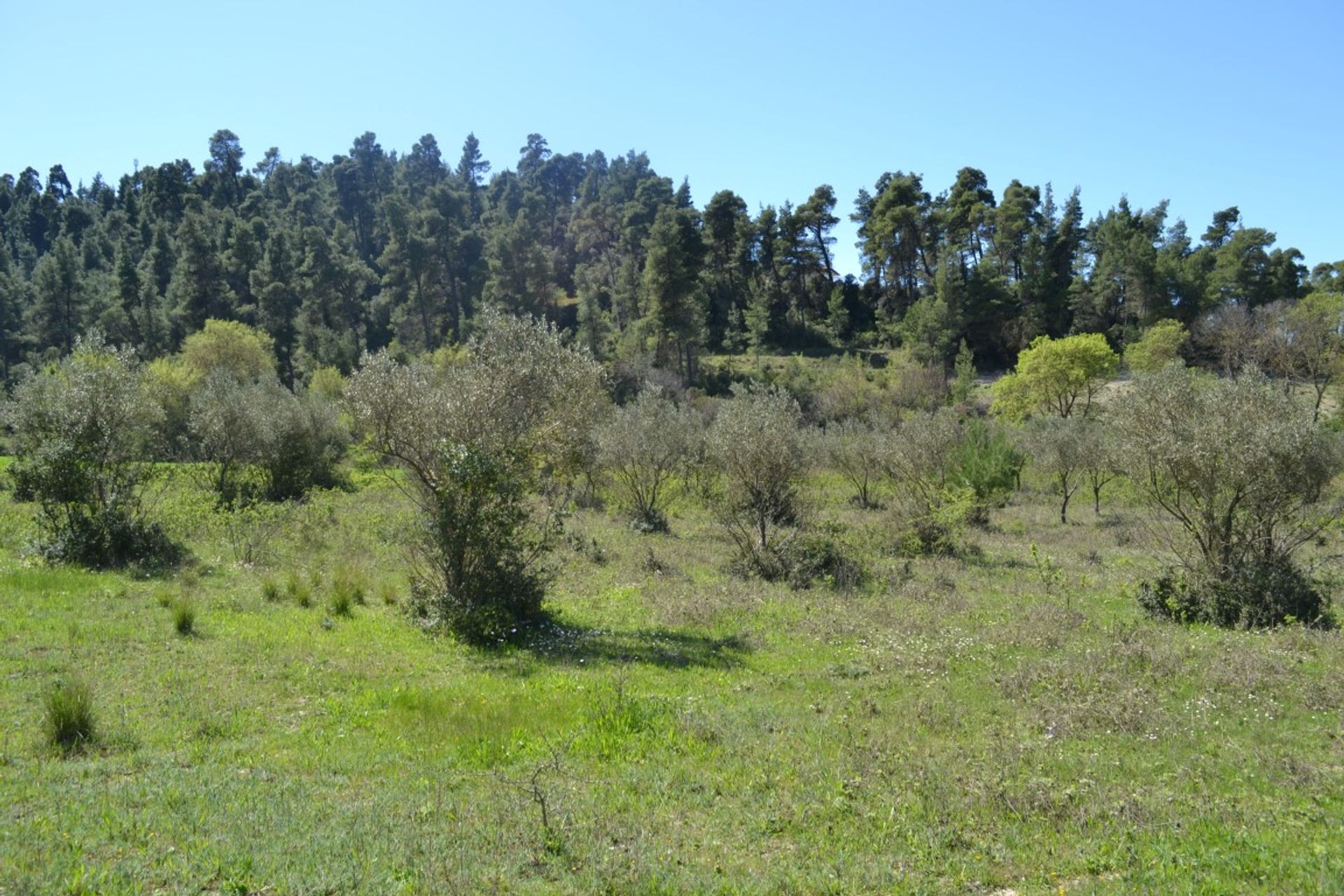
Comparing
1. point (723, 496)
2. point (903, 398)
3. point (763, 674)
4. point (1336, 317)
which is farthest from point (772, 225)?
point (763, 674)

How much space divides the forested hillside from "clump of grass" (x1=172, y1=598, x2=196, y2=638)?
184 ft

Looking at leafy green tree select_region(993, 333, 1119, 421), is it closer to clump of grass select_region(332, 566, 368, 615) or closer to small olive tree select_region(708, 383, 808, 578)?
small olive tree select_region(708, 383, 808, 578)

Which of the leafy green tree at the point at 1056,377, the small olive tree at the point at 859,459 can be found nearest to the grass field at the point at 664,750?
the small olive tree at the point at 859,459

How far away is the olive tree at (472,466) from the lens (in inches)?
580

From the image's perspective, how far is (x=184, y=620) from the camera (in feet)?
42.7

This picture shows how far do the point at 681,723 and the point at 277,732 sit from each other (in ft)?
15.8

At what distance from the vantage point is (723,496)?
971 inches

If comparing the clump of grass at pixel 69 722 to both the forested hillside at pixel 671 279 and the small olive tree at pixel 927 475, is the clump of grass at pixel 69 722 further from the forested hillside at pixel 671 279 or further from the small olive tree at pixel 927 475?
the forested hillside at pixel 671 279

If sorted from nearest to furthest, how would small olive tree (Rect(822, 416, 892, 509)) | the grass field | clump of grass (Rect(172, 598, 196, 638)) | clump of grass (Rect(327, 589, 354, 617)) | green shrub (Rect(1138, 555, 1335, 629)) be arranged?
1. the grass field
2. clump of grass (Rect(172, 598, 196, 638))
3. clump of grass (Rect(327, 589, 354, 617))
4. green shrub (Rect(1138, 555, 1335, 629))
5. small olive tree (Rect(822, 416, 892, 509))

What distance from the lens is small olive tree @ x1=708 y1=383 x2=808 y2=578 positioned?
22484 mm

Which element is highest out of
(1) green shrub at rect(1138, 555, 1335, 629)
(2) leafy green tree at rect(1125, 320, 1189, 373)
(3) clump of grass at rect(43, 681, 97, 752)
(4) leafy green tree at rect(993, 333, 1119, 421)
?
(2) leafy green tree at rect(1125, 320, 1189, 373)

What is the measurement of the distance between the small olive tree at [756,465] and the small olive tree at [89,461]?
15.0 meters

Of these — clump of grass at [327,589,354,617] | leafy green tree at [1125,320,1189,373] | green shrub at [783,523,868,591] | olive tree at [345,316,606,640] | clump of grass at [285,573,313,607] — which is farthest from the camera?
leafy green tree at [1125,320,1189,373]

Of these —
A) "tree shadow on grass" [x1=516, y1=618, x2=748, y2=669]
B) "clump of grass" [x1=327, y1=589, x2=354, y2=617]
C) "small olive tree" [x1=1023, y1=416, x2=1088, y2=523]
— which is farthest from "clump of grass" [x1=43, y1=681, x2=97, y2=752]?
"small olive tree" [x1=1023, y1=416, x2=1088, y2=523]
